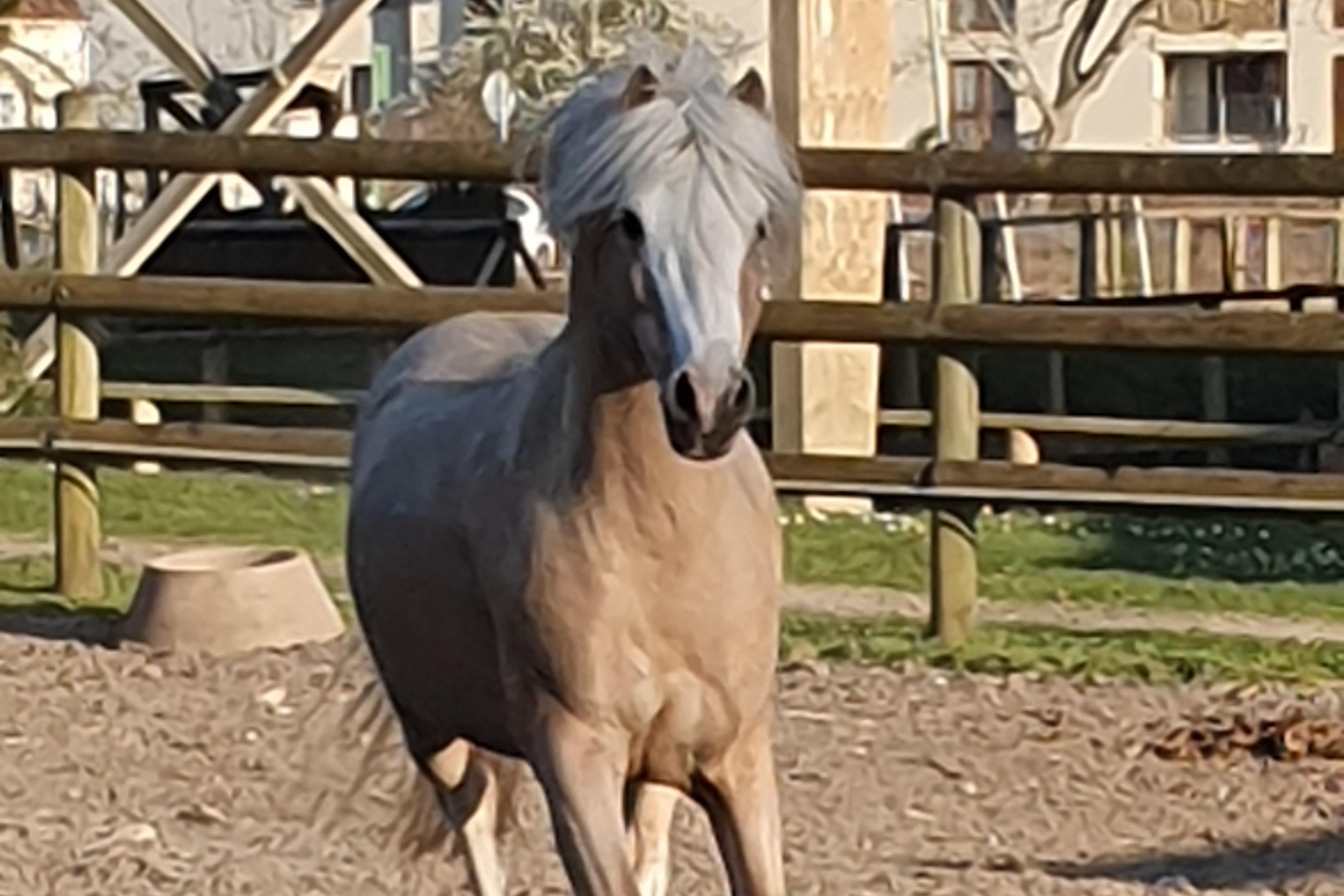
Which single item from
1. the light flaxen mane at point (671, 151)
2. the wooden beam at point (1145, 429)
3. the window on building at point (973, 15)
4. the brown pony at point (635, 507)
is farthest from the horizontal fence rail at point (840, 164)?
the window on building at point (973, 15)

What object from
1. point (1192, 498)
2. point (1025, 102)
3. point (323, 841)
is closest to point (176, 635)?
point (323, 841)

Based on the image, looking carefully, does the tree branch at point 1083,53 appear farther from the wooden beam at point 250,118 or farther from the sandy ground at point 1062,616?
the sandy ground at point 1062,616

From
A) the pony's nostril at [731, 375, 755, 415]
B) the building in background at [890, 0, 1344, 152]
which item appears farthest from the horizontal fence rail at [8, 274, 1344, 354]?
the building in background at [890, 0, 1344, 152]

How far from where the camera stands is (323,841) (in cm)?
592

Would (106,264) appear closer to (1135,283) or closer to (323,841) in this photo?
(323,841)

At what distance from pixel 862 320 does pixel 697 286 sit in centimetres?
442

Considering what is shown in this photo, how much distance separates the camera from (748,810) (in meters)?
3.81

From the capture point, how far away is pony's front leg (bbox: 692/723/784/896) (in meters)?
3.80

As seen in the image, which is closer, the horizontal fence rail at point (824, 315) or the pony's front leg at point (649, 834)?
the pony's front leg at point (649, 834)

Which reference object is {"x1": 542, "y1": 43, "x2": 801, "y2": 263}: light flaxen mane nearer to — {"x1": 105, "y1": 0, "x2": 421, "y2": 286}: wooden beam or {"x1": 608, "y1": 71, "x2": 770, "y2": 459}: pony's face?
{"x1": 608, "y1": 71, "x2": 770, "y2": 459}: pony's face

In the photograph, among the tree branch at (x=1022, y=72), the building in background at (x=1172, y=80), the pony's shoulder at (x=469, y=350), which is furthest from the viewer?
the building in background at (x=1172, y=80)

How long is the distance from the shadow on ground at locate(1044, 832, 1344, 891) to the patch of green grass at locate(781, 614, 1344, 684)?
63.6 inches

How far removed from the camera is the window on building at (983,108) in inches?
1275

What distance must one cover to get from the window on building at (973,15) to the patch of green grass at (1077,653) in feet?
66.2
